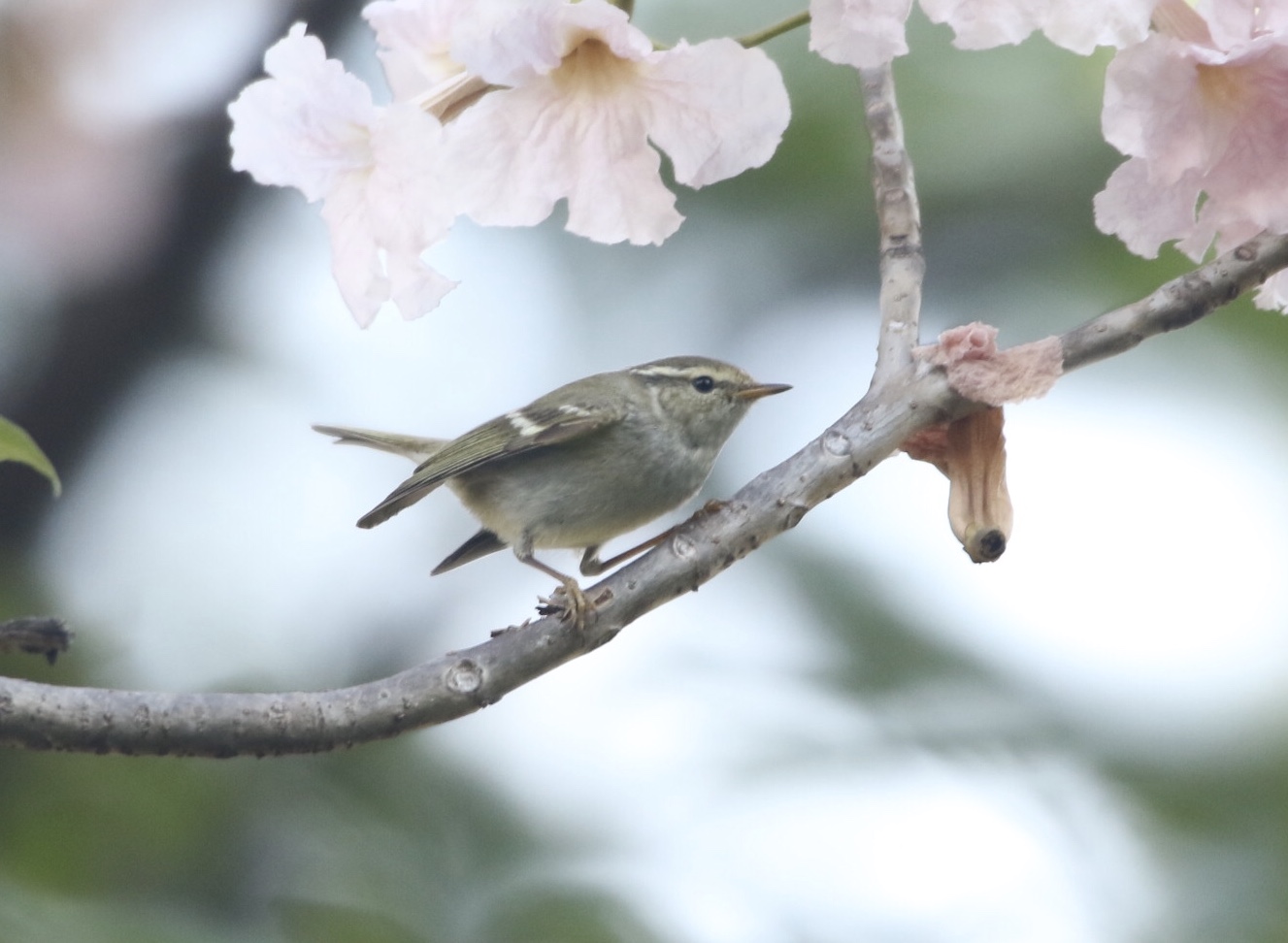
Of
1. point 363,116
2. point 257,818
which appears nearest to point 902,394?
point 363,116

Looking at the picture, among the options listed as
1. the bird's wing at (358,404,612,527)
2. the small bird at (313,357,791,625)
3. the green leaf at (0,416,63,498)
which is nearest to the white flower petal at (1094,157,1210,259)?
the green leaf at (0,416,63,498)

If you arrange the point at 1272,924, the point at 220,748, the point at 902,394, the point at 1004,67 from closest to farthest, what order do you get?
the point at 220,748, the point at 902,394, the point at 1272,924, the point at 1004,67

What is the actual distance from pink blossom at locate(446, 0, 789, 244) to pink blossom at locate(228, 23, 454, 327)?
0.03 metres

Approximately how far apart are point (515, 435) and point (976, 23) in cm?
140

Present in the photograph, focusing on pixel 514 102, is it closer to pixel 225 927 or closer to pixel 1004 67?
pixel 225 927

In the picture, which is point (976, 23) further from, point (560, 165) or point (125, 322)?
point (125, 322)

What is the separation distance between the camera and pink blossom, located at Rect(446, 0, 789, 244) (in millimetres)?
831

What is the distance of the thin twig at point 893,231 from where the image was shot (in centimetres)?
106

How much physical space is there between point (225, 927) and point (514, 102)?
1.24 metres

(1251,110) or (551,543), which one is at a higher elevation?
(1251,110)

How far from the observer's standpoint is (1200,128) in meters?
0.88

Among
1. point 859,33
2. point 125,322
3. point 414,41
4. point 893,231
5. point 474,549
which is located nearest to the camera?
point 859,33

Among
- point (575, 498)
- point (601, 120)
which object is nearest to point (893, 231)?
point (601, 120)

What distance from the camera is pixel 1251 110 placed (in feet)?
2.92
